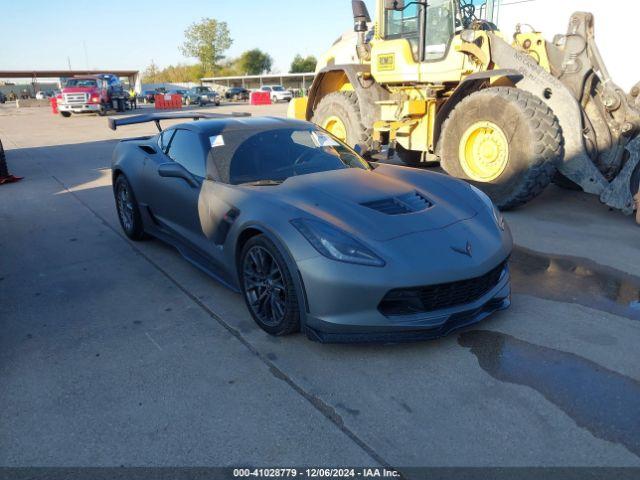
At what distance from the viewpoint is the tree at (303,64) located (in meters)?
86.6

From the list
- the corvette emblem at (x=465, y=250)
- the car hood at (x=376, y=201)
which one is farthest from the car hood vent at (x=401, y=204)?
the corvette emblem at (x=465, y=250)

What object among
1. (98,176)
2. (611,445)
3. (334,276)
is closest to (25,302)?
(334,276)

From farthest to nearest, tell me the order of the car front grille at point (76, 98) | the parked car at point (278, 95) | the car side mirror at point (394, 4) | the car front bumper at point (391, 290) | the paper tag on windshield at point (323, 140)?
the parked car at point (278, 95) < the car front grille at point (76, 98) < the car side mirror at point (394, 4) < the paper tag on windshield at point (323, 140) < the car front bumper at point (391, 290)

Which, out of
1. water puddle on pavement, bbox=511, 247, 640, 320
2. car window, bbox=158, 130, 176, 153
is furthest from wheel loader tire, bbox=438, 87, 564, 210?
car window, bbox=158, 130, 176, 153

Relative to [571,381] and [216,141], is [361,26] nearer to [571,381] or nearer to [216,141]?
[216,141]

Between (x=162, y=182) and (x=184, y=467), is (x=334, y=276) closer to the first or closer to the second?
(x=184, y=467)

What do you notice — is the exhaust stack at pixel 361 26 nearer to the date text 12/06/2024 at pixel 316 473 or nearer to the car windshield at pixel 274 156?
the car windshield at pixel 274 156

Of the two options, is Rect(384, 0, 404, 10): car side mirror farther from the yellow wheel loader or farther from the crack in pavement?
the crack in pavement

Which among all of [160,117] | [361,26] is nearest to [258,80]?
[361,26]

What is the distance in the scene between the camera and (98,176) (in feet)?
30.0

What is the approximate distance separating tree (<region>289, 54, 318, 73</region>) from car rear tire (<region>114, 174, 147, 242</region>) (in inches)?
3338

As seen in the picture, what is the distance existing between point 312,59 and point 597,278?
90.5m

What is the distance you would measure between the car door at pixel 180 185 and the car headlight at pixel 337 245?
4.04 feet

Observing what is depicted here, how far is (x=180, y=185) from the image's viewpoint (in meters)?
4.06
